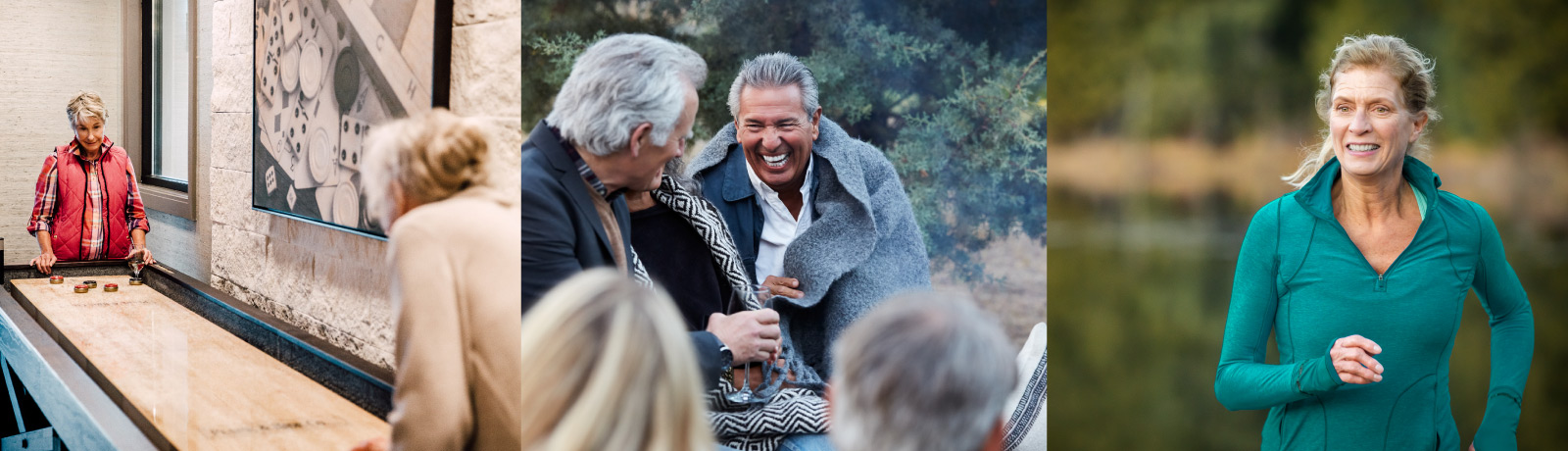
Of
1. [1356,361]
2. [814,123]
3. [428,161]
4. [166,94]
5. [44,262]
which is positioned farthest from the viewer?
[44,262]

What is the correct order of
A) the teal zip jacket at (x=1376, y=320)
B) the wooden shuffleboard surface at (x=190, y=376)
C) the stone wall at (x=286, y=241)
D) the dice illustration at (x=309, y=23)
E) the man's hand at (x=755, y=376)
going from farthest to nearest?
the dice illustration at (x=309, y=23)
the wooden shuffleboard surface at (x=190, y=376)
the teal zip jacket at (x=1376, y=320)
the stone wall at (x=286, y=241)
the man's hand at (x=755, y=376)

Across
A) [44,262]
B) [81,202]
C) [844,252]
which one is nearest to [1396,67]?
[844,252]

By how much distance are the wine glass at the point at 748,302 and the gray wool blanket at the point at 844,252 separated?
0.09 feet

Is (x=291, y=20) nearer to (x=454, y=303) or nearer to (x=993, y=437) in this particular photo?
(x=454, y=303)

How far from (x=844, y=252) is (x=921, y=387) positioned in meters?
0.43

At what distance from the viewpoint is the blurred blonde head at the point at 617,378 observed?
0.97m

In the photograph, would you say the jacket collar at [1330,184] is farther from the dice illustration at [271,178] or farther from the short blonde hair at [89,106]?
the short blonde hair at [89,106]

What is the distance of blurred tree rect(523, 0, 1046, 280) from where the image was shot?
128cm

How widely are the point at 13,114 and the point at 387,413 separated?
172 cm

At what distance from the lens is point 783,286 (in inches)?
51.9

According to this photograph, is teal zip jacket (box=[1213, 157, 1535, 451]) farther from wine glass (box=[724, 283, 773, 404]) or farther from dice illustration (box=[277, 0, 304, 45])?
dice illustration (box=[277, 0, 304, 45])

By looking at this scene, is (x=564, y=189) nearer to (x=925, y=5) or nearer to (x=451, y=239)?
(x=451, y=239)

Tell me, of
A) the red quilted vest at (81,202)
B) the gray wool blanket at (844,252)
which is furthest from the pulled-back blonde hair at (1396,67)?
the red quilted vest at (81,202)

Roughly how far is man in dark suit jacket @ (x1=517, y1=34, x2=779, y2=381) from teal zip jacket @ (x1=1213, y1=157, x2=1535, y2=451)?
1.21 meters
